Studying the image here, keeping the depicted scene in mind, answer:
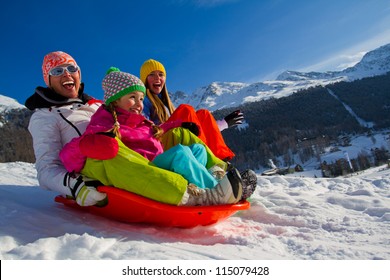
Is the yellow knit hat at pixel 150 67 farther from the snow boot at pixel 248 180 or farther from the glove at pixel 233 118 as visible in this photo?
the snow boot at pixel 248 180

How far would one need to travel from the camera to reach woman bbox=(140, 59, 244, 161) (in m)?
3.02

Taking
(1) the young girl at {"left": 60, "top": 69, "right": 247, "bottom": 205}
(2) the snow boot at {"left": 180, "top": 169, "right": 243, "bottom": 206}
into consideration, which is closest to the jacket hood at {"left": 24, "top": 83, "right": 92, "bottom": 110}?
(1) the young girl at {"left": 60, "top": 69, "right": 247, "bottom": 205}

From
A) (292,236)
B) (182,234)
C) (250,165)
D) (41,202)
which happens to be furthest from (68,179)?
(250,165)

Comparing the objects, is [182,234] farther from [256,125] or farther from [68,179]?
[256,125]

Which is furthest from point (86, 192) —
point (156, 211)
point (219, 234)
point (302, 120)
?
point (302, 120)

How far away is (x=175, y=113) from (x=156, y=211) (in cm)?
121

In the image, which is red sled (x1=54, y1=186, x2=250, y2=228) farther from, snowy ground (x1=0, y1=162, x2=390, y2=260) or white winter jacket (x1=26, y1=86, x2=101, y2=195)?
white winter jacket (x1=26, y1=86, x2=101, y2=195)

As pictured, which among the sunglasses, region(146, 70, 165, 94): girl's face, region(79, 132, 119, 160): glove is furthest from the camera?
region(146, 70, 165, 94): girl's face

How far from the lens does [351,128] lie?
96.6m

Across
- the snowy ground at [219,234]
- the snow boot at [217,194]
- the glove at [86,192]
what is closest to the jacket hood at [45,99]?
the snowy ground at [219,234]

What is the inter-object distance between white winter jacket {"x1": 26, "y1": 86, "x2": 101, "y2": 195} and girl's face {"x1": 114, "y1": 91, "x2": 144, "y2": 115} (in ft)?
1.48

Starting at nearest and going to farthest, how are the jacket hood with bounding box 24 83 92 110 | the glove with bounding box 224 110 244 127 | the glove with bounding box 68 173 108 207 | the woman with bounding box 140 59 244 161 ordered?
the glove with bounding box 68 173 108 207 → the jacket hood with bounding box 24 83 92 110 → the woman with bounding box 140 59 244 161 → the glove with bounding box 224 110 244 127

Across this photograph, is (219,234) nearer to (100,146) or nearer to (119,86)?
(100,146)
